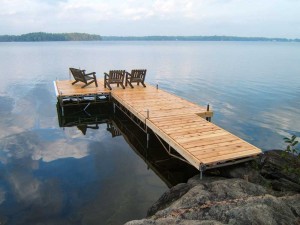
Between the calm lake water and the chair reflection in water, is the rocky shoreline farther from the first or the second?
the chair reflection in water

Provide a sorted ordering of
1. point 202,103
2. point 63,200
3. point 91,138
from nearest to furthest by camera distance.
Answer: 1. point 63,200
2. point 91,138
3. point 202,103

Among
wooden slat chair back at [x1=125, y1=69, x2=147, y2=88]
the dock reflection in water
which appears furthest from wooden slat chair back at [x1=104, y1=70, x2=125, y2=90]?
the dock reflection in water

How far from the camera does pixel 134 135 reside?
40.3 feet

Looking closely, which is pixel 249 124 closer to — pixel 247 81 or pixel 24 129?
pixel 24 129

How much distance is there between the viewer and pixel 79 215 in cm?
680

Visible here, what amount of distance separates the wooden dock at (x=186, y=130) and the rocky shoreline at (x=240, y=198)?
0.42m

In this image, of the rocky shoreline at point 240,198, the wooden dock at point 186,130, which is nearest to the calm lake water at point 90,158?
the wooden dock at point 186,130

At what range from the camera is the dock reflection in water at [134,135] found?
8.84 m

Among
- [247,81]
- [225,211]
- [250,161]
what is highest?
[225,211]

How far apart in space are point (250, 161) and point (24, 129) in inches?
405

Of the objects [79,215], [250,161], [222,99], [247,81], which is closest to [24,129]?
[79,215]

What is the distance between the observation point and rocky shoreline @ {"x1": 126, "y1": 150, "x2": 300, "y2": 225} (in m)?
4.20

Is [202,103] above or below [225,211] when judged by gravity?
below

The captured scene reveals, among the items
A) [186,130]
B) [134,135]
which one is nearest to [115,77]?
[134,135]
